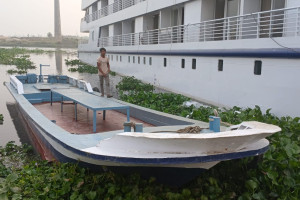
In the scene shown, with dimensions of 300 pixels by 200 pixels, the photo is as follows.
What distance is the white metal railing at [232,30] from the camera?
846cm

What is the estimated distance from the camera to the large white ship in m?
8.19

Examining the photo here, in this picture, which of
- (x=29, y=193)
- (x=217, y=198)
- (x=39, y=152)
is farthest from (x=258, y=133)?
(x=39, y=152)

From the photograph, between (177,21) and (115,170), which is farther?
(177,21)

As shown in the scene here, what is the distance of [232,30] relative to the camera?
12062 millimetres

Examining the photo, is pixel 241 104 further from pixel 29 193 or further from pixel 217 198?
pixel 29 193

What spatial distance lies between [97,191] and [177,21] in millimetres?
13557

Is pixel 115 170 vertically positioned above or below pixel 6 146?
above

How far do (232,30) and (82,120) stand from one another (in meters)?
7.34

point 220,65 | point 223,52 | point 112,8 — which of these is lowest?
point 220,65

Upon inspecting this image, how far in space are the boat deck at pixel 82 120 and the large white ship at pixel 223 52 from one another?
3927 mm

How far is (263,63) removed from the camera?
28.6 ft

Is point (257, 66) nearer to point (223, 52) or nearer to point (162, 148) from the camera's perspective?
→ point (223, 52)

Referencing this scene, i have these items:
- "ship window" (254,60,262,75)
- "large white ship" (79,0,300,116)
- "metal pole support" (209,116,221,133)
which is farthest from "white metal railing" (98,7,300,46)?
"metal pole support" (209,116,221,133)

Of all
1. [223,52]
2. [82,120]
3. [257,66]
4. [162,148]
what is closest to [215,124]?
[162,148]
